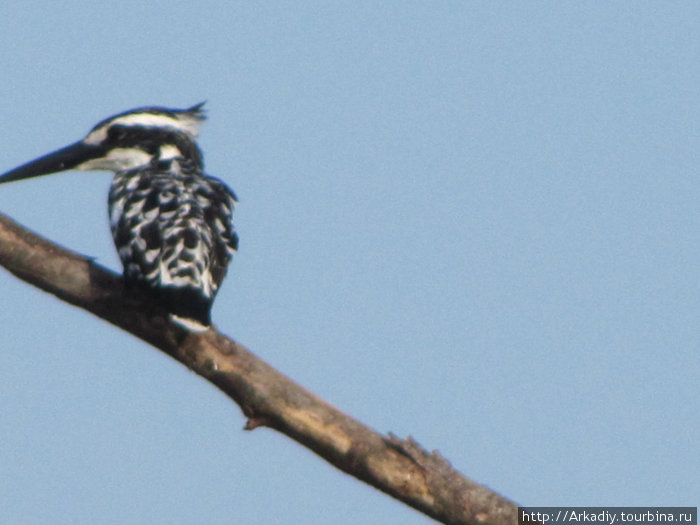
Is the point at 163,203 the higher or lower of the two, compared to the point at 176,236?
higher

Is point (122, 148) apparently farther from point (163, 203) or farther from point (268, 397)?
point (268, 397)

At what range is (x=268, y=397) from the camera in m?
5.76

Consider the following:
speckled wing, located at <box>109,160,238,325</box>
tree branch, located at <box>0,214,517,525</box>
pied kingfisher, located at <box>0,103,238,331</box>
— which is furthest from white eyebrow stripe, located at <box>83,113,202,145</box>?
tree branch, located at <box>0,214,517,525</box>

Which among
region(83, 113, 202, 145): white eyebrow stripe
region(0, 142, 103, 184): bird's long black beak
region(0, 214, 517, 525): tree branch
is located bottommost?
region(0, 214, 517, 525): tree branch

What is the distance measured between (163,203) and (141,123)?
1736mm

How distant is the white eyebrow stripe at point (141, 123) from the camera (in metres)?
7.98

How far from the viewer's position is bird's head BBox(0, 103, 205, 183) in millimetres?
7965

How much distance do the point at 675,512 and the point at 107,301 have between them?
3.26 metres

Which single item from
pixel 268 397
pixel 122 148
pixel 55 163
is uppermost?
pixel 122 148

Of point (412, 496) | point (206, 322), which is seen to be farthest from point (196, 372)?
point (412, 496)

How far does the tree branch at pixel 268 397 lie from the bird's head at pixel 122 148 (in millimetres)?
1967

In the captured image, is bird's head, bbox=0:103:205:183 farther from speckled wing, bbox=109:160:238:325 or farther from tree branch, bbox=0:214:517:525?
tree branch, bbox=0:214:517:525

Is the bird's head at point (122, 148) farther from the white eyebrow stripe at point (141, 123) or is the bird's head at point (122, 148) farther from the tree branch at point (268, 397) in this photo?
the tree branch at point (268, 397)

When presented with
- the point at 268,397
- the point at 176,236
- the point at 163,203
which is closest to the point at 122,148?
the point at 163,203
